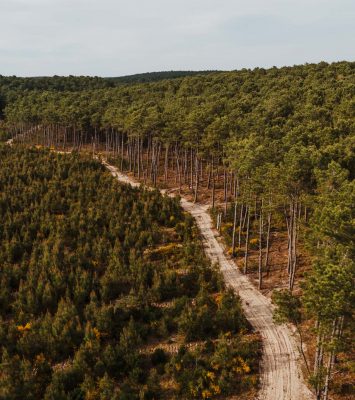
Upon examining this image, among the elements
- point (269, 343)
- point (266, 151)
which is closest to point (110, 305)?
point (269, 343)

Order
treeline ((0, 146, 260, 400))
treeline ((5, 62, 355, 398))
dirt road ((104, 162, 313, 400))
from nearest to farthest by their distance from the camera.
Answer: treeline ((5, 62, 355, 398)) → dirt road ((104, 162, 313, 400)) → treeline ((0, 146, 260, 400))

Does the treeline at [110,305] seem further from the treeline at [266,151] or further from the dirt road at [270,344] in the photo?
the treeline at [266,151]

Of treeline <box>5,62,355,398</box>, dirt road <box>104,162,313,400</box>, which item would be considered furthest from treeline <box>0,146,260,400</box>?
treeline <box>5,62,355,398</box>

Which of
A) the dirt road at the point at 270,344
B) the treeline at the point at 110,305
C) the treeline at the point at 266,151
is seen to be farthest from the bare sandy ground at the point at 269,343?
the treeline at the point at 266,151

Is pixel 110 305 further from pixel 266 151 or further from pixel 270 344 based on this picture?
pixel 266 151

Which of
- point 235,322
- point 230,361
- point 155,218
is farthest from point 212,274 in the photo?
point 155,218

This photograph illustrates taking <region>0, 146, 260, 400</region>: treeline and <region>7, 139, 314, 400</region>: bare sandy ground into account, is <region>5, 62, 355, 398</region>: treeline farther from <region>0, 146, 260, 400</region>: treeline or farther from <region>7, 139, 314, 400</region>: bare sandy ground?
<region>0, 146, 260, 400</region>: treeline
